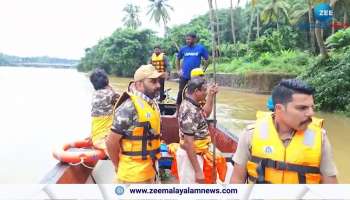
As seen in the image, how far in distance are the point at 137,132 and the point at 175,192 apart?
2.61 ft

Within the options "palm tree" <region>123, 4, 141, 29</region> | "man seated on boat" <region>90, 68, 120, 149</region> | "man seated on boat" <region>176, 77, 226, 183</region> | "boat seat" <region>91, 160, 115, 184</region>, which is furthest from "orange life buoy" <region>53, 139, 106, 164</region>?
"palm tree" <region>123, 4, 141, 29</region>

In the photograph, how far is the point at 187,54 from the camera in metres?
7.00

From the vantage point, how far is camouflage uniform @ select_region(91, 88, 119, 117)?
15.9 ft

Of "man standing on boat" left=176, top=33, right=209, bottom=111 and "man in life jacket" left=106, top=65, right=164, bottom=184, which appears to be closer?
"man in life jacket" left=106, top=65, right=164, bottom=184

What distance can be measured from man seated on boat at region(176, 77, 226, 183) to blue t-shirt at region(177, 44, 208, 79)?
3300 millimetres

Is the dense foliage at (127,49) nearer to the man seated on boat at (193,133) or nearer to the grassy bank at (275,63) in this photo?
the grassy bank at (275,63)

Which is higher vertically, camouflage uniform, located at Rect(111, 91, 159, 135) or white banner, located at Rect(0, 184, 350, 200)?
camouflage uniform, located at Rect(111, 91, 159, 135)

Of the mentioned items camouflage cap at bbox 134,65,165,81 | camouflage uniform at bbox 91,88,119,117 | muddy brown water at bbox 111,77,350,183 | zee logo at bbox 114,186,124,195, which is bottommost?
muddy brown water at bbox 111,77,350,183

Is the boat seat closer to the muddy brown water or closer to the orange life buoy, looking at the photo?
the orange life buoy

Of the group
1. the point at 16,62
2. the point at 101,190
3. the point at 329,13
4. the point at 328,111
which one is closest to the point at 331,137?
the point at 328,111

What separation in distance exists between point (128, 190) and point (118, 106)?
34.9 inches

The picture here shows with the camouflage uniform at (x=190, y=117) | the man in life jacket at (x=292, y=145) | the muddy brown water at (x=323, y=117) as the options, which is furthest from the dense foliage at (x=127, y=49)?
the man in life jacket at (x=292, y=145)

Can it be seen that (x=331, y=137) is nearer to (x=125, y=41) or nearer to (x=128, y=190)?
(x=128, y=190)

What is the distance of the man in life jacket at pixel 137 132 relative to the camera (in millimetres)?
2906
